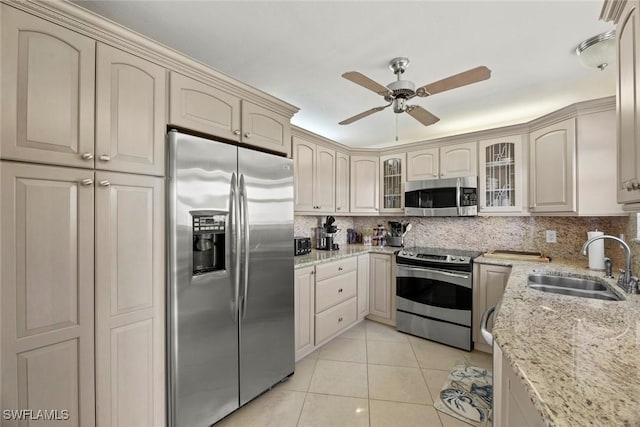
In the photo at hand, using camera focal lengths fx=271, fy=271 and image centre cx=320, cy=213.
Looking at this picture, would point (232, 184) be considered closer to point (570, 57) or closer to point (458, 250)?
point (570, 57)

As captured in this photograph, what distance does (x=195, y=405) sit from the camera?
1.59 meters

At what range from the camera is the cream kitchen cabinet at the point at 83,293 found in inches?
43.3

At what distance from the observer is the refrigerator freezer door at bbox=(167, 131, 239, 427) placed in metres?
1.51

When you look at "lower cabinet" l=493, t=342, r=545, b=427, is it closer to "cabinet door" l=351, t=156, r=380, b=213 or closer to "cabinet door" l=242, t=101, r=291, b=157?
"cabinet door" l=242, t=101, r=291, b=157

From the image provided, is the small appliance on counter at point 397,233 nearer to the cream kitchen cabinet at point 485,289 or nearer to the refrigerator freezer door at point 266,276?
the cream kitchen cabinet at point 485,289

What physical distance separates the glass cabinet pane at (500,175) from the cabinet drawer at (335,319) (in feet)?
6.20

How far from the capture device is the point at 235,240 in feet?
5.77

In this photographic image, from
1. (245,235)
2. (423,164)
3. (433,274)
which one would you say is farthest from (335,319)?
(423,164)

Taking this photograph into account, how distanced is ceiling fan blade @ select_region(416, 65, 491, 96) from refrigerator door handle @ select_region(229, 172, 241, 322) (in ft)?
4.37

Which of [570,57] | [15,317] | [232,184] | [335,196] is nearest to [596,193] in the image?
[570,57]

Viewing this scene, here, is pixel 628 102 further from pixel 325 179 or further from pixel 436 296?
pixel 325 179

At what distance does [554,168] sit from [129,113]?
10.9 feet

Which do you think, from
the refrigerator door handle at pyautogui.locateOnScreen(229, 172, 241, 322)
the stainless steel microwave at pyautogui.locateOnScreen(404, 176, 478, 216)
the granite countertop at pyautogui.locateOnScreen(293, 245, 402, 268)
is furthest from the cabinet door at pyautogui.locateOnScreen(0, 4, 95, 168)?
the stainless steel microwave at pyautogui.locateOnScreen(404, 176, 478, 216)

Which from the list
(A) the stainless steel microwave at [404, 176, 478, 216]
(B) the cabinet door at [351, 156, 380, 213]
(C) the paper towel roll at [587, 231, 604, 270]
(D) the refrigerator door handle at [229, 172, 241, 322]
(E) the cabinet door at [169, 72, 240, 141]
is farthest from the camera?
(B) the cabinet door at [351, 156, 380, 213]
